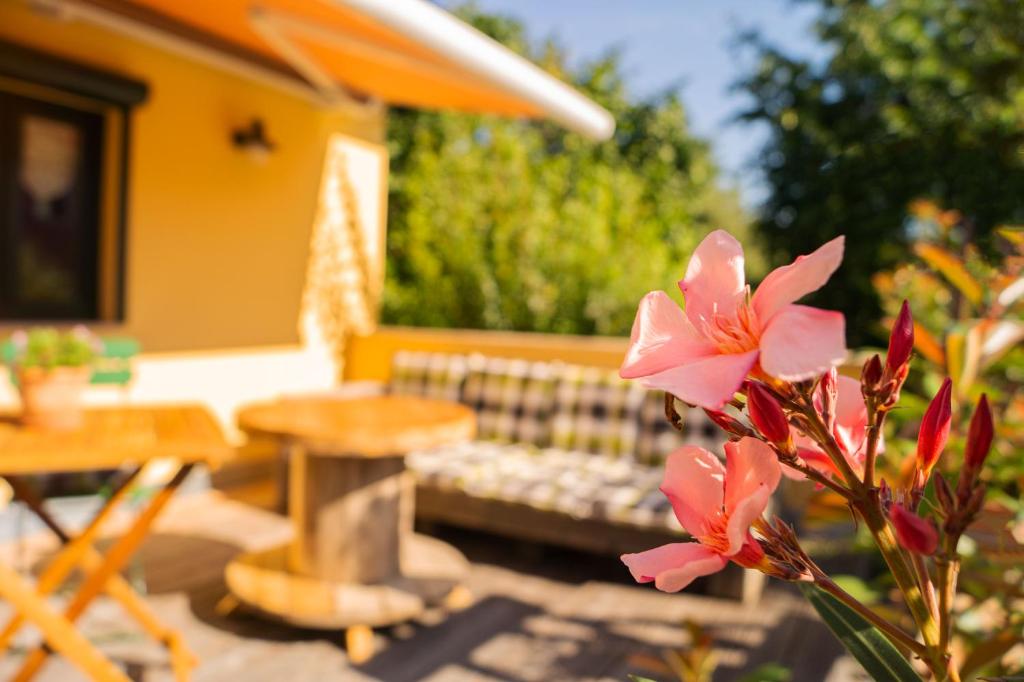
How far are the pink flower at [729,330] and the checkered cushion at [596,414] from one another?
474cm

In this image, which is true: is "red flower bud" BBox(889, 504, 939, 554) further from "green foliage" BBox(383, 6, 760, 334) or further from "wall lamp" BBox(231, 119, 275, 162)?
"green foliage" BBox(383, 6, 760, 334)

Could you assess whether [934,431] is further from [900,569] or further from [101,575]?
[101,575]

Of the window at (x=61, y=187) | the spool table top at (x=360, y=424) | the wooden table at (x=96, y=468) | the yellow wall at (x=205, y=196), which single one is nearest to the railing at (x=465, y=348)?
the yellow wall at (x=205, y=196)

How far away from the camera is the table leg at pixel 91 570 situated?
281 cm

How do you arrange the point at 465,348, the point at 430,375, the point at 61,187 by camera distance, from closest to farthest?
the point at 61,187
the point at 430,375
the point at 465,348

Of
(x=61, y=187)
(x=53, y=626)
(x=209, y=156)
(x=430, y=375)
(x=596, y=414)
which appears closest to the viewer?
(x=53, y=626)

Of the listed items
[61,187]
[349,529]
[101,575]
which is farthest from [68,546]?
[61,187]

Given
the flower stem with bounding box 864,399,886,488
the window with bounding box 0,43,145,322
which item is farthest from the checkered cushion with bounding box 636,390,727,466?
the flower stem with bounding box 864,399,886,488

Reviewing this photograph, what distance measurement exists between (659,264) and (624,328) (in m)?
0.76

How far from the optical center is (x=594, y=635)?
3.55m

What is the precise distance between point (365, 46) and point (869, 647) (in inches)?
187

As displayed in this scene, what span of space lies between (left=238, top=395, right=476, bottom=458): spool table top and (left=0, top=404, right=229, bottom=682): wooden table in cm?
34

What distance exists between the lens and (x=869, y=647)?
1.77ft

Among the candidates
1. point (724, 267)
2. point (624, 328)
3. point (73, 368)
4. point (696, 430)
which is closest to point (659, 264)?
point (624, 328)
